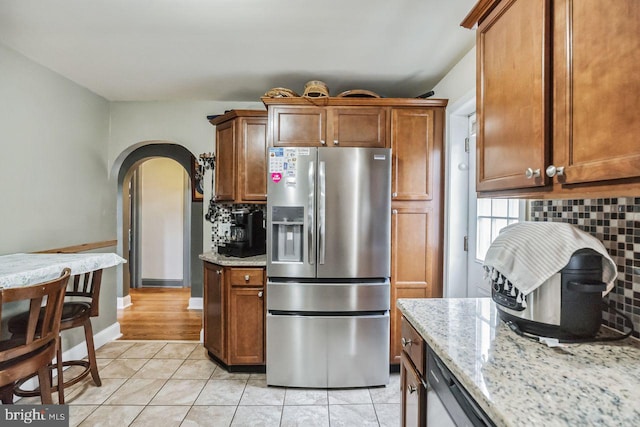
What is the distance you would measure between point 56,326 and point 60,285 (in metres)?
0.25

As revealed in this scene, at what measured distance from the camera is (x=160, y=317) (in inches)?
156

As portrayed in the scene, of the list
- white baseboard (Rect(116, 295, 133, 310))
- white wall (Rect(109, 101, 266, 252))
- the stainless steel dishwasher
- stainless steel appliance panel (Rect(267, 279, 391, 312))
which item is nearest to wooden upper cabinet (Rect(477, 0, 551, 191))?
the stainless steel dishwasher

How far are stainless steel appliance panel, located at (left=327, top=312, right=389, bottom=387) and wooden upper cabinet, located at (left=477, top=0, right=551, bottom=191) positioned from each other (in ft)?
4.57

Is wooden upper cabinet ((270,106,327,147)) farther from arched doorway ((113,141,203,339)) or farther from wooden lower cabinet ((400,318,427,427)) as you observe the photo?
arched doorway ((113,141,203,339))

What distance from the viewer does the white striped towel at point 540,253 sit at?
0.95m

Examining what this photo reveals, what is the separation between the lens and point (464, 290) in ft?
8.15

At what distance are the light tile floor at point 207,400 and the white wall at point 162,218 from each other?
2.79 m

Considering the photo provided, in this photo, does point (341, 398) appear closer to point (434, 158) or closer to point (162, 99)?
point (434, 158)

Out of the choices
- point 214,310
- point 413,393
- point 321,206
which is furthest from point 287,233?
point 413,393

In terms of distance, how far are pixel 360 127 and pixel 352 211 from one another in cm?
70

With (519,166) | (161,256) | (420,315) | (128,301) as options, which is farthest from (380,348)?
(161,256)

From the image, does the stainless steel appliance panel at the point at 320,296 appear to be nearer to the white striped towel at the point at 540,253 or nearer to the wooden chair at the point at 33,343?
the wooden chair at the point at 33,343

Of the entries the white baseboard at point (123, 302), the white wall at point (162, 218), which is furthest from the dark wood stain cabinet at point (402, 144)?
the white wall at point (162, 218)

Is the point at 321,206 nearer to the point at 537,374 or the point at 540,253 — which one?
the point at 540,253
